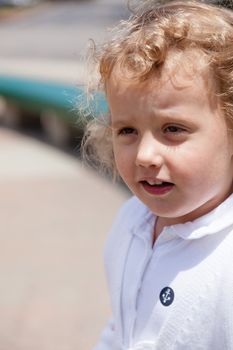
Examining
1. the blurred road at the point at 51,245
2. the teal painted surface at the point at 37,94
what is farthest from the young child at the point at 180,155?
the teal painted surface at the point at 37,94

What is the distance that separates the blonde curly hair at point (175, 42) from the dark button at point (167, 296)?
35cm

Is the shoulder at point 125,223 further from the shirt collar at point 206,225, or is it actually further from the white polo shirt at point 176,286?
the shirt collar at point 206,225

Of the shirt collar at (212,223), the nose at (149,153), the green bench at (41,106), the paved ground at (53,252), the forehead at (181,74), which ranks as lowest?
the shirt collar at (212,223)

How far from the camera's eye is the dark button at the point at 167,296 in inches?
62.0

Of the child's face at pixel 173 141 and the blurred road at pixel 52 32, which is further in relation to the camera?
the blurred road at pixel 52 32

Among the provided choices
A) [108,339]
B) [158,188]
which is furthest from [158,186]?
[108,339]

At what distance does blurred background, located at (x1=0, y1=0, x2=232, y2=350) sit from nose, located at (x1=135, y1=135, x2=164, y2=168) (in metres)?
0.36

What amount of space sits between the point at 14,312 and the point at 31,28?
26.0 m

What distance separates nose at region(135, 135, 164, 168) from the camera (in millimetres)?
1508

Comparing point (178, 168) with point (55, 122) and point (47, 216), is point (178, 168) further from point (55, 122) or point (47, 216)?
point (55, 122)

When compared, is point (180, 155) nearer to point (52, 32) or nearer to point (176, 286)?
point (176, 286)

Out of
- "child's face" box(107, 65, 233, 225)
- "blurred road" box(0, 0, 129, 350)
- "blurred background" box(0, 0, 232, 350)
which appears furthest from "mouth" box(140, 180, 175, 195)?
"blurred road" box(0, 0, 129, 350)

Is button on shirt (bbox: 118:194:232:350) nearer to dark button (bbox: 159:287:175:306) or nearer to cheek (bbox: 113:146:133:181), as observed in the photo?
dark button (bbox: 159:287:175:306)

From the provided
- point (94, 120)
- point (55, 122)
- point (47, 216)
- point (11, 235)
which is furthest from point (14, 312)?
point (55, 122)
